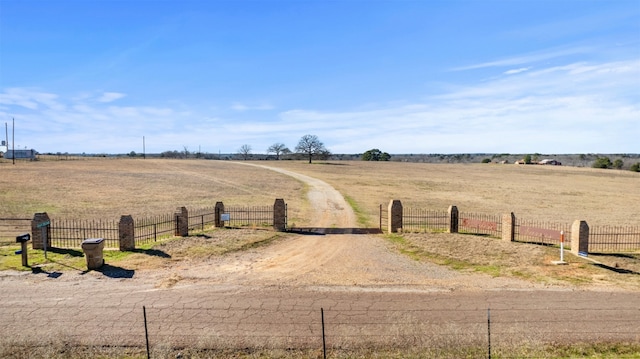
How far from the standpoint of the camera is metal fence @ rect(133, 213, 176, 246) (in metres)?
21.9

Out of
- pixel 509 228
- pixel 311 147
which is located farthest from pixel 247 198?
pixel 311 147

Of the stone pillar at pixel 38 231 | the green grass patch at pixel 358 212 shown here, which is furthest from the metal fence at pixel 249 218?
the stone pillar at pixel 38 231

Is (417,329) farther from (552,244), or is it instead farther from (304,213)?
(304,213)

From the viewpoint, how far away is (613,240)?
2284 cm

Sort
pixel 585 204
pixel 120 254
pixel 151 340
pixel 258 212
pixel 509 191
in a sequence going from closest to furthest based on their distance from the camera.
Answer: pixel 151 340, pixel 120 254, pixel 258 212, pixel 585 204, pixel 509 191

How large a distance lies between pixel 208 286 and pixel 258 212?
15.9m

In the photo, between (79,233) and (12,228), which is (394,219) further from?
(12,228)

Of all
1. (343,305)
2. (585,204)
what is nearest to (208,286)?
(343,305)

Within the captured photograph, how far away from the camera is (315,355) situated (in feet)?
31.2

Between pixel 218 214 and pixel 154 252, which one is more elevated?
pixel 218 214

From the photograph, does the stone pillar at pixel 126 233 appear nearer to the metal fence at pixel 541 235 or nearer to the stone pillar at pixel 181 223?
the stone pillar at pixel 181 223

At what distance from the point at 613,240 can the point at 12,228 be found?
35.2m

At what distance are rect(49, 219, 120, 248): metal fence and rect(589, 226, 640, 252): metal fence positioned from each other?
24.6 m

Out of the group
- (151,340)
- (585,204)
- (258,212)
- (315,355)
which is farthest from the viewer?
(585,204)
